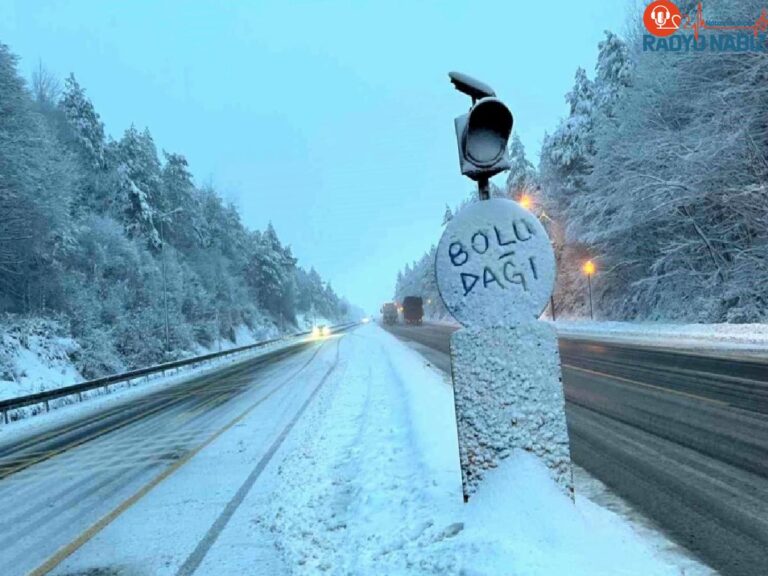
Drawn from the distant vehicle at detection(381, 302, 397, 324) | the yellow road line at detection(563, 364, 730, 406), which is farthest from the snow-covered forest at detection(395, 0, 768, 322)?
the distant vehicle at detection(381, 302, 397, 324)

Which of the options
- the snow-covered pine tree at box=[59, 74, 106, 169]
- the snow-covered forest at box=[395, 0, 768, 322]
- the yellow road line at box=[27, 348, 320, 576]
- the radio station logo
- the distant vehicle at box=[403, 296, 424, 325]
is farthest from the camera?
the distant vehicle at box=[403, 296, 424, 325]

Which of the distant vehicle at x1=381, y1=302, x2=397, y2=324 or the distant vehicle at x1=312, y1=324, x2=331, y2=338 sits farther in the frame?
the distant vehicle at x1=381, y1=302, x2=397, y2=324

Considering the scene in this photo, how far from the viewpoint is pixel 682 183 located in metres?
22.3

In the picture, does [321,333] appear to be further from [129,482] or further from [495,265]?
[495,265]

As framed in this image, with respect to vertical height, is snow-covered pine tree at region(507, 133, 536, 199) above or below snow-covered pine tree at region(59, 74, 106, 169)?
below

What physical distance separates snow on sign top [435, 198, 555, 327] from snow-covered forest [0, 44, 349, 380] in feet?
77.7

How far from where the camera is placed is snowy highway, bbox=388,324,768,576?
3.78 m

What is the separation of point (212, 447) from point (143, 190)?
1922 inches

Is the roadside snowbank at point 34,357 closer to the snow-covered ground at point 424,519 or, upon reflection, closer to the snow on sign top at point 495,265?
the snow-covered ground at point 424,519

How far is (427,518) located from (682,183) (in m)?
23.4

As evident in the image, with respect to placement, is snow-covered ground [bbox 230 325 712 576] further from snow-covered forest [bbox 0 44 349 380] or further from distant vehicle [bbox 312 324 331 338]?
distant vehicle [bbox 312 324 331 338]

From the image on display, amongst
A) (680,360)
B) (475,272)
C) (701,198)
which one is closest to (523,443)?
(475,272)

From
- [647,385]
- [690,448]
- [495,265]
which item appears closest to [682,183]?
[647,385]

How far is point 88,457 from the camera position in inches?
340
